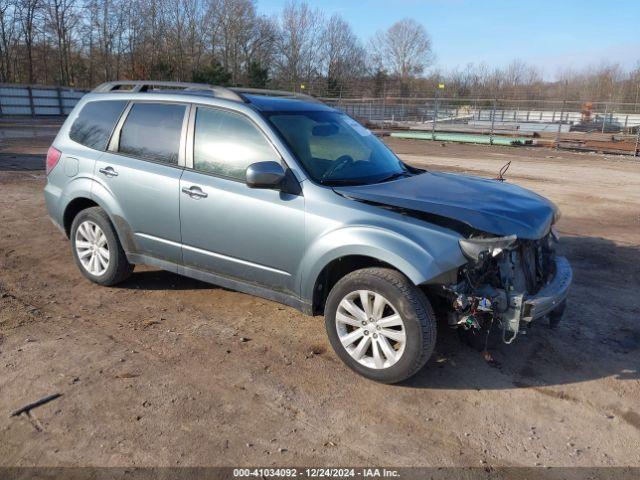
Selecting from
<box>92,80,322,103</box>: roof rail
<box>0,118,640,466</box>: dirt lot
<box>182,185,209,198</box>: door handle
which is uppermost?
<box>92,80,322,103</box>: roof rail

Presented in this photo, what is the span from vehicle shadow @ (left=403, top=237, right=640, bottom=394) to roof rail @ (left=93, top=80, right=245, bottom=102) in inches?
105

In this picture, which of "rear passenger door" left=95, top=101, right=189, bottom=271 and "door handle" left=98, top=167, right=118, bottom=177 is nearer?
"rear passenger door" left=95, top=101, right=189, bottom=271

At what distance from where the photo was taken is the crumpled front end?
11.3 ft

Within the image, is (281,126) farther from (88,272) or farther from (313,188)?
(88,272)

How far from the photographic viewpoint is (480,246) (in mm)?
3414

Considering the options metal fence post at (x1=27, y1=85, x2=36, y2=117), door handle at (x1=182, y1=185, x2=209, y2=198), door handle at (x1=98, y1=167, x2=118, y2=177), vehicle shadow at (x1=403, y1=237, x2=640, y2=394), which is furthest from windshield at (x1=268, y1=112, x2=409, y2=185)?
metal fence post at (x1=27, y1=85, x2=36, y2=117)

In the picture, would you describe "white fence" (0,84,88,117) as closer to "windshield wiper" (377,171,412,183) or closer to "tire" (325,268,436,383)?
"windshield wiper" (377,171,412,183)

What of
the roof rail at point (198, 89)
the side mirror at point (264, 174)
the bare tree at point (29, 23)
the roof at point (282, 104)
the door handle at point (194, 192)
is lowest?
the door handle at point (194, 192)

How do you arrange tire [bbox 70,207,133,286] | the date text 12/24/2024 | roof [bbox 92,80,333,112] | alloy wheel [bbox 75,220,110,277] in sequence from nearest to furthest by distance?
the date text 12/24/2024, roof [bbox 92,80,333,112], tire [bbox 70,207,133,286], alloy wheel [bbox 75,220,110,277]

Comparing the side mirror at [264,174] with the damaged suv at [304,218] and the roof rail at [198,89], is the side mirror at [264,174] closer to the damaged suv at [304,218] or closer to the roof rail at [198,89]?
the damaged suv at [304,218]

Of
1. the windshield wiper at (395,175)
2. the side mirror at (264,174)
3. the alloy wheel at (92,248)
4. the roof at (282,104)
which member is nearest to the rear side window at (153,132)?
the roof at (282,104)

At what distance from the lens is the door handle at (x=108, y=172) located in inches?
193

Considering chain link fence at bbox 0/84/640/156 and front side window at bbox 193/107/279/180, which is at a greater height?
chain link fence at bbox 0/84/640/156

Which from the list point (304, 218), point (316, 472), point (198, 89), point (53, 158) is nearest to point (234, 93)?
point (198, 89)
